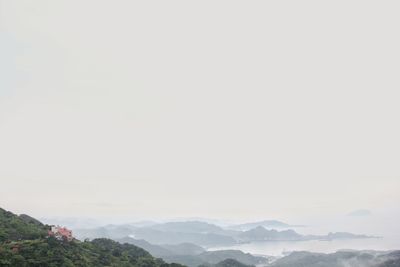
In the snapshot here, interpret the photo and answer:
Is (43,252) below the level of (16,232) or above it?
below

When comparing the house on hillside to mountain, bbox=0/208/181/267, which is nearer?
mountain, bbox=0/208/181/267

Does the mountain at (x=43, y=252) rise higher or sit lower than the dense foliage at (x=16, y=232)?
lower

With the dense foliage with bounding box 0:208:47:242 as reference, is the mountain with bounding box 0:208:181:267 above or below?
below

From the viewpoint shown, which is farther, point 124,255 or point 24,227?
point 124,255

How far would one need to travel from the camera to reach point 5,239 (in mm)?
69188

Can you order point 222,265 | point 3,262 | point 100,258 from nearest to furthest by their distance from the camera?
point 3,262
point 100,258
point 222,265

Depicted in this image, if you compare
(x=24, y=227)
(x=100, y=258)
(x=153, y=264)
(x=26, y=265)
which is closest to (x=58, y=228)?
(x=24, y=227)

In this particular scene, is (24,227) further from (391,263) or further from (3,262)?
(391,263)

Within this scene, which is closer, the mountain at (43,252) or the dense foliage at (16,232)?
the mountain at (43,252)

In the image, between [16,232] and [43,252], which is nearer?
[43,252]

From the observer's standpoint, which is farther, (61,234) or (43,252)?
(61,234)

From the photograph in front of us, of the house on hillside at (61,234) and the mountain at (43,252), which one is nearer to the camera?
the mountain at (43,252)

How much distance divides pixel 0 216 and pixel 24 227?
12095 mm

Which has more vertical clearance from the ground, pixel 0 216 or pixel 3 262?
pixel 0 216
